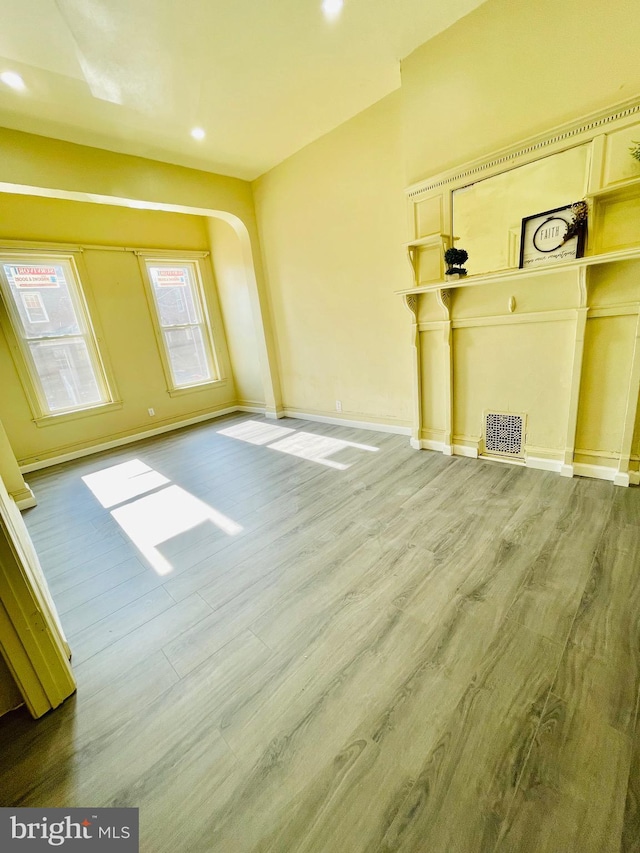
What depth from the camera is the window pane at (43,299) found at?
3.77 metres

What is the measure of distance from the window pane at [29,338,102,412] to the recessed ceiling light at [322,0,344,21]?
4033 millimetres

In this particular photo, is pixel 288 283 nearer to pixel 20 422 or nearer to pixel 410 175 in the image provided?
pixel 410 175

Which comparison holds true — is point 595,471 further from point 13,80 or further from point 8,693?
point 13,80

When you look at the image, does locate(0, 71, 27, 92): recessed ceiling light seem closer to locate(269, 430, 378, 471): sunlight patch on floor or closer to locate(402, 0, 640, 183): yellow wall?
locate(402, 0, 640, 183): yellow wall

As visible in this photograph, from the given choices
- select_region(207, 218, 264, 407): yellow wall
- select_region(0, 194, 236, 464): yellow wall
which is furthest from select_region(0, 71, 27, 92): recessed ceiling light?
select_region(207, 218, 264, 407): yellow wall

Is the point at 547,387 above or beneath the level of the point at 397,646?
above

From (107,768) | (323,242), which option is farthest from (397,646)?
(323,242)

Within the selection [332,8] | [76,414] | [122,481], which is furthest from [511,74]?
[76,414]

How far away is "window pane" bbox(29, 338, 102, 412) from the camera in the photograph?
13.1 feet

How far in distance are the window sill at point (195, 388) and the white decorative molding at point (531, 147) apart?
3.96 meters

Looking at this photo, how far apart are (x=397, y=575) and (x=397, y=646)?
1.31ft

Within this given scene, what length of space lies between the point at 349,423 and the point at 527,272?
7.92 feet

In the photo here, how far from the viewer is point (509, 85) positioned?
2131 mm

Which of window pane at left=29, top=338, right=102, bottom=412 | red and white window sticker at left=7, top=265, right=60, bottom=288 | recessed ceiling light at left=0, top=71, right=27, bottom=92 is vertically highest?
recessed ceiling light at left=0, top=71, right=27, bottom=92
